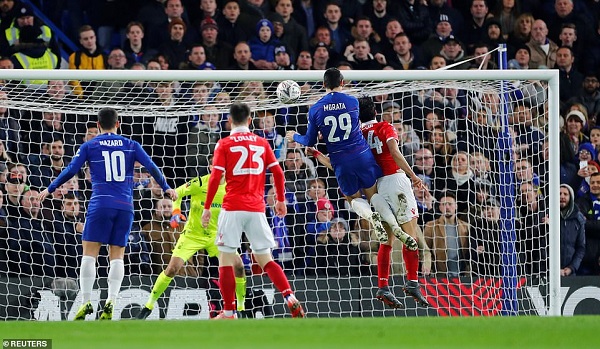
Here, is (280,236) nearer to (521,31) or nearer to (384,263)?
(384,263)

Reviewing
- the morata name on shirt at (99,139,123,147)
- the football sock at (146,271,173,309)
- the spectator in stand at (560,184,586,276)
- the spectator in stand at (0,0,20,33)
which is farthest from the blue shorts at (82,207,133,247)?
the spectator in stand at (560,184,586,276)

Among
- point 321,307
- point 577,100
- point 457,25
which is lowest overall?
point 321,307

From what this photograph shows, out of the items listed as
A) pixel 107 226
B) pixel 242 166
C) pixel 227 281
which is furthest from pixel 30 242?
pixel 242 166

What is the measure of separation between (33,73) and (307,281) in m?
4.00

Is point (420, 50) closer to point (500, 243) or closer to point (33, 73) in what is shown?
point (500, 243)

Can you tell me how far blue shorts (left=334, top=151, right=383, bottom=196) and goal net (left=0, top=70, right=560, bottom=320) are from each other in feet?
4.83

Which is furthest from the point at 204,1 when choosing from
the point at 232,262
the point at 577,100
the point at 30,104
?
the point at 232,262

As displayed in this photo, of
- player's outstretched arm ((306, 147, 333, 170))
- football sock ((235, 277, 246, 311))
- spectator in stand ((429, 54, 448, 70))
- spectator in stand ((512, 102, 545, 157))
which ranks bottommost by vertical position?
football sock ((235, 277, 246, 311))

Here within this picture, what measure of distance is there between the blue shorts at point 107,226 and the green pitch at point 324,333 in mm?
1902

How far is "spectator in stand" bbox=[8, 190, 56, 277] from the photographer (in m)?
15.0

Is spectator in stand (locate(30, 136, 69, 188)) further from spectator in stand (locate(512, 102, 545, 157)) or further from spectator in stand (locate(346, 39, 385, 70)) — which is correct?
spectator in stand (locate(512, 102, 545, 157))

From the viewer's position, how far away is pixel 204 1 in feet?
59.6

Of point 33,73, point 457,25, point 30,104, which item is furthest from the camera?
point 457,25

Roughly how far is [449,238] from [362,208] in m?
2.77
